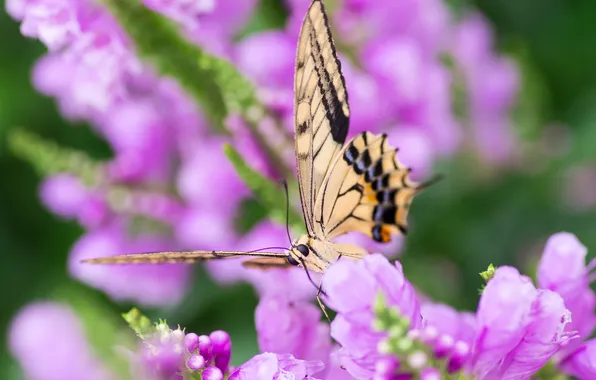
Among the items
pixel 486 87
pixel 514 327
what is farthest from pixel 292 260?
pixel 486 87

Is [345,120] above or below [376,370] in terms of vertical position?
above

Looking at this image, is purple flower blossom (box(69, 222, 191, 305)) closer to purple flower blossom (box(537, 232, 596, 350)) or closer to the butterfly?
the butterfly

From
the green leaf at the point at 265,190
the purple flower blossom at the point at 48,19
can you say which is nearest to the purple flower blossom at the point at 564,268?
the green leaf at the point at 265,190

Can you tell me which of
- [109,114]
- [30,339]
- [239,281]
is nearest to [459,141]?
[239,281]

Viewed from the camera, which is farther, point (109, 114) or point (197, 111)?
point (109, 114)

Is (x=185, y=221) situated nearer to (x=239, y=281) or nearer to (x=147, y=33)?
(x=239, y=281)

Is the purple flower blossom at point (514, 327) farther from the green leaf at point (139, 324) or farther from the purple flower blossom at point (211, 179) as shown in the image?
the purple flower blossom at point (211, 179)

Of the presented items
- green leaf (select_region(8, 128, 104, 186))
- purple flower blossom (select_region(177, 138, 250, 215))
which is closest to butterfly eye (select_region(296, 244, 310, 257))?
purple flower blossom (select_region(177, 138, 250, 215))
